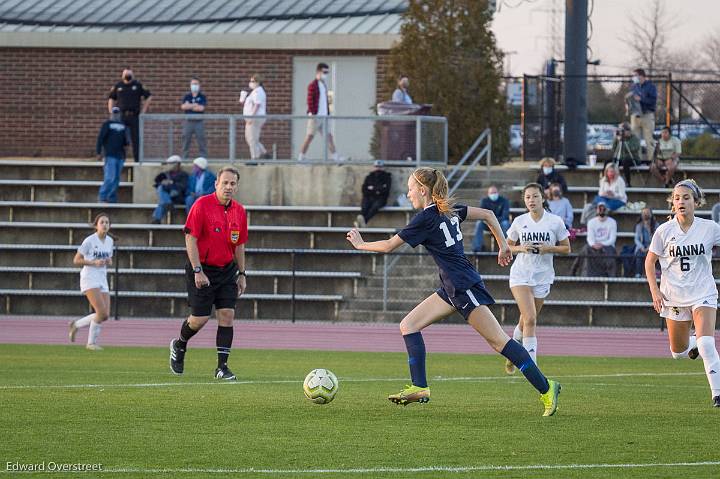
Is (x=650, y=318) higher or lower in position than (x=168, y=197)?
lower

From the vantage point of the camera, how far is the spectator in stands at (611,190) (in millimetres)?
26562

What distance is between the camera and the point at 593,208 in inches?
1011

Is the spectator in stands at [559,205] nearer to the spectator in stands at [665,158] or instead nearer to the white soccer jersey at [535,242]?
the spectator in stands at [665,158]

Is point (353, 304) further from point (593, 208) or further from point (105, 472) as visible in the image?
point (105, 472)

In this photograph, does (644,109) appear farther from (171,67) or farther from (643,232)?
(171,67)

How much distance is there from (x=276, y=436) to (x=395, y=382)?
464 centimetres

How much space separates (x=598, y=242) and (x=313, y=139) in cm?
683

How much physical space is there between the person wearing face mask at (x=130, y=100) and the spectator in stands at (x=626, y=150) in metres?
10.6

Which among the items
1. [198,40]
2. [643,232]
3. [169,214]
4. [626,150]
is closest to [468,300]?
[643,232]

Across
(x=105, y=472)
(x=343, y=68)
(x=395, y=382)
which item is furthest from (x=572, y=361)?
(x=343, y=68)

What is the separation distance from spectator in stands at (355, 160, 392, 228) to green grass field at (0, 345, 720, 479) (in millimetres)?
11688

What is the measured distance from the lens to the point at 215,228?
13.3 m

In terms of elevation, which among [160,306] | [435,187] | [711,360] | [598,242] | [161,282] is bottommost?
[160,306]

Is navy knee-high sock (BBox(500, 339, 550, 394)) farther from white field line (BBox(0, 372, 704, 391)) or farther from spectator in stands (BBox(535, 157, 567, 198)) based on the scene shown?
spectator in stands (BBox(535, 157, 567, 198))
